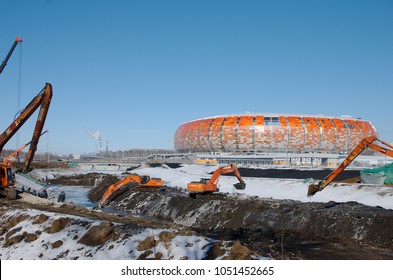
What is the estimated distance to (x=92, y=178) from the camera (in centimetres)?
7988

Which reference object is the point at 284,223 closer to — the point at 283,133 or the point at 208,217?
the point at 208,217

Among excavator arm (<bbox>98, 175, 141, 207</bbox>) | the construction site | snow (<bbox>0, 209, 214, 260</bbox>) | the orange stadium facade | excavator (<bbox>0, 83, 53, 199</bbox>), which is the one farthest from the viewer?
the orange stadium facade

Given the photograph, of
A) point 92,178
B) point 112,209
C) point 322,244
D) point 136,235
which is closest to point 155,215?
point 112,209

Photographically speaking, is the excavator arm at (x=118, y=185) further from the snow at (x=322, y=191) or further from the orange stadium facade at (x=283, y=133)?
the orange stadium facade at (x=283, y=133)

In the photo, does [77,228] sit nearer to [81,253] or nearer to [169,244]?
[81,253]

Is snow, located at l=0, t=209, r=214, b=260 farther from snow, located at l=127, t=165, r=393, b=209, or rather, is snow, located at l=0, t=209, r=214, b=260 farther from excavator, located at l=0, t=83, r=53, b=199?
snow, located at l=127, t=165, r=393, b=209

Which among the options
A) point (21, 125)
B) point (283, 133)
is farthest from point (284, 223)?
point (283, 133)

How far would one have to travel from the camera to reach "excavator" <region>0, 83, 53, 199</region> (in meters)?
32.8

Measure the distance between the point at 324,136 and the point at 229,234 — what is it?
133 m

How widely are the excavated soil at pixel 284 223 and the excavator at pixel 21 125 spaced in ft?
23.8

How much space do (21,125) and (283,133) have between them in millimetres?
121555

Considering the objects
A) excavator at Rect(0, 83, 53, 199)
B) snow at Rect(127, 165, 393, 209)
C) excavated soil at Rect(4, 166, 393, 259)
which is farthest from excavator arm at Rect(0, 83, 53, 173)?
snow at Rect(127, 165, 393, 209)

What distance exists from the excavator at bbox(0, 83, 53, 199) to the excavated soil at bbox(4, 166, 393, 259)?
7.24 m

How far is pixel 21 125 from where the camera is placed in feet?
116
